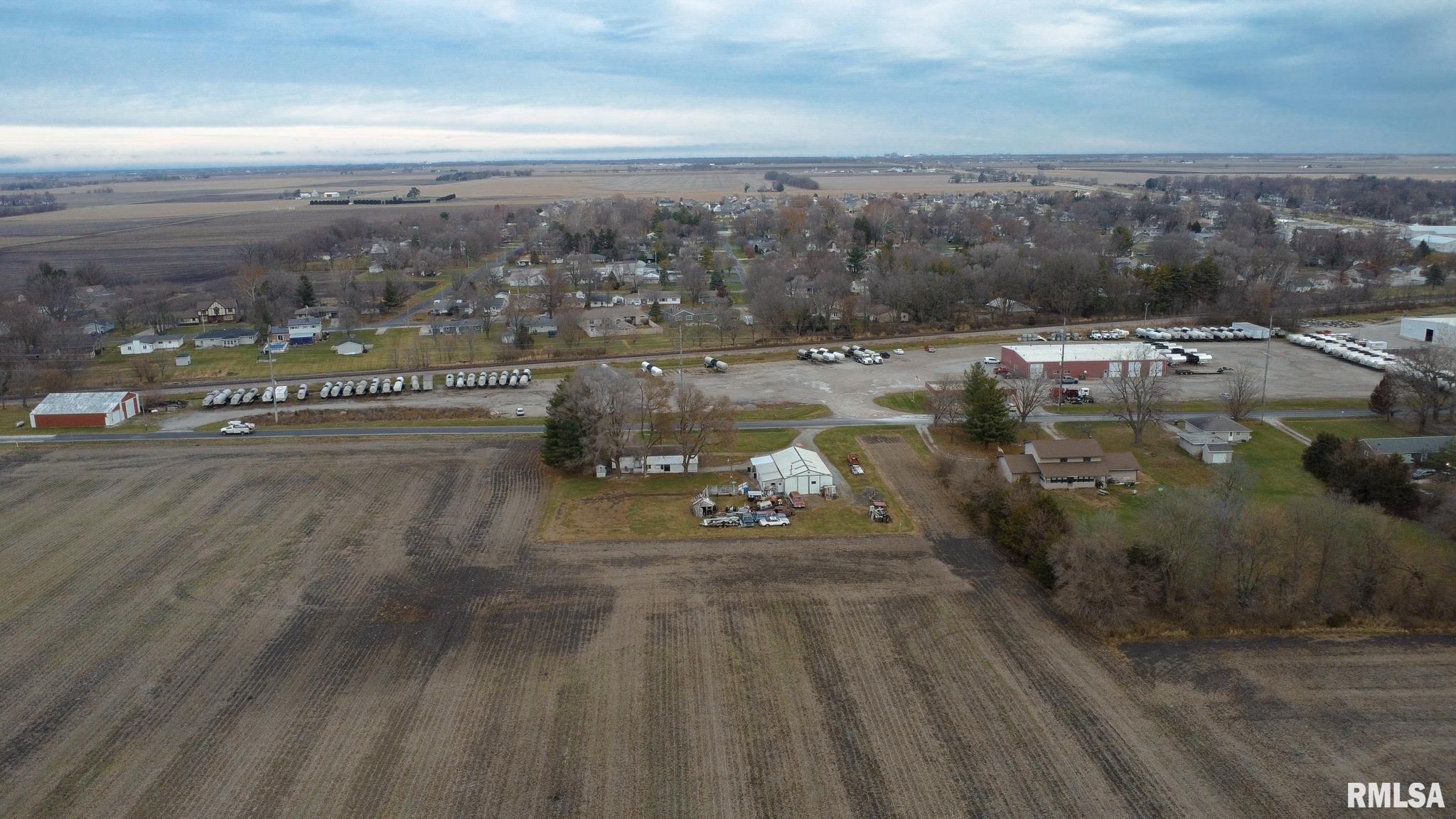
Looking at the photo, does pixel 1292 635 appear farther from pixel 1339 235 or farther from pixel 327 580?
pixel 1339 235

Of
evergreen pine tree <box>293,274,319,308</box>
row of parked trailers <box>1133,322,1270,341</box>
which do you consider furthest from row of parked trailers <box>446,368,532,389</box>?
row of parked trailers <box>1133,322,1270,341</box>

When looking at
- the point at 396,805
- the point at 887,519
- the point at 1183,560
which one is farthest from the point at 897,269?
the point at 396,805

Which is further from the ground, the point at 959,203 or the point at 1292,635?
the point at 959,203

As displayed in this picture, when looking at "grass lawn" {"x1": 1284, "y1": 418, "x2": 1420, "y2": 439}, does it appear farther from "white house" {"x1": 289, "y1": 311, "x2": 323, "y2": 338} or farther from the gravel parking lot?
"white house" {"x1": 289, "y1": 311, "x2": 323, "y2": 338}

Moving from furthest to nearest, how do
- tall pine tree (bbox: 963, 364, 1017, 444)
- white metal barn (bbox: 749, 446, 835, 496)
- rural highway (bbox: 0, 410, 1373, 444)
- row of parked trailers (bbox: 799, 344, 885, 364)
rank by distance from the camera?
1. row of parked trailers (bbox: 799, 344, 885, 364)
2. rural highway (bbox: 0, 410, 1373, 444)
3. tall pine tree (bbox: 963, 364, 1017, 444)
4. white metal barn (bbox: 749, 446, 835, 496)

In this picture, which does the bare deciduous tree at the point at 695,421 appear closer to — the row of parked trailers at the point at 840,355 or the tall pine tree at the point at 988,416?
the tall pine tree at the point at 988,416

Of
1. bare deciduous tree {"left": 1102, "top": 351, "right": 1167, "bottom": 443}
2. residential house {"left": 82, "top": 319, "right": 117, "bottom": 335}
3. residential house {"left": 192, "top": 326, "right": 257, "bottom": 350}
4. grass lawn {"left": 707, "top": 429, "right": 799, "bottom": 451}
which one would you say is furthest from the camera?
residential house {"left": 82, "top": 319, "right": 117, "bottom": 335}

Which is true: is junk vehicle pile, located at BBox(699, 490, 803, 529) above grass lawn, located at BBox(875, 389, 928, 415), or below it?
below
